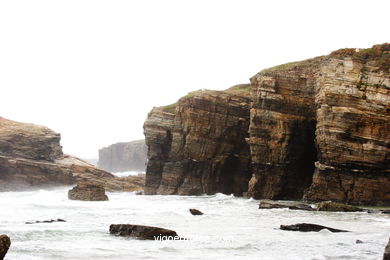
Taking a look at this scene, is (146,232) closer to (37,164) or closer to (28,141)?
(37,164)

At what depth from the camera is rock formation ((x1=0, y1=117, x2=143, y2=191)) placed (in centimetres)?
6731

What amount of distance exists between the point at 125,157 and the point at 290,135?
404 feet

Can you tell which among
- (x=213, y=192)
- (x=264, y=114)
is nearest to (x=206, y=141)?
(x=213, y=192)

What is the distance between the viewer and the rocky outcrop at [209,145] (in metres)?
57.2

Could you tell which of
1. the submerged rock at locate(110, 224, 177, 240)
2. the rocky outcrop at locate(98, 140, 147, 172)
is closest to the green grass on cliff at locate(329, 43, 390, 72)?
the submerged rock at locate(110, 224, 177, 240)

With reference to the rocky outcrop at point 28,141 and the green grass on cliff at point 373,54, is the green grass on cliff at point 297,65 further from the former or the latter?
the rocky outcrop at point 28,141

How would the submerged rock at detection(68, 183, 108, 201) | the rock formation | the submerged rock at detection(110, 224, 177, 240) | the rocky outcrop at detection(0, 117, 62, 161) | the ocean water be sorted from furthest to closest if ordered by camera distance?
the rocky outcrop at detection(0, 117, 62, 161) < the rock formation < the submerged rock at detection(68, 183, 108, 201) < the submerged rock at detection(110, 224, 177, 240) < the ocean water

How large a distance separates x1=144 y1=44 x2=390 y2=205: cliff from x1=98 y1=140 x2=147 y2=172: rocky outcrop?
96237mm

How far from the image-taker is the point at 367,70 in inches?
1594

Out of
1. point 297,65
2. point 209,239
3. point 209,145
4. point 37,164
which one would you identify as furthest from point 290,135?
point 37,164

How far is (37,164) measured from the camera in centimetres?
6931

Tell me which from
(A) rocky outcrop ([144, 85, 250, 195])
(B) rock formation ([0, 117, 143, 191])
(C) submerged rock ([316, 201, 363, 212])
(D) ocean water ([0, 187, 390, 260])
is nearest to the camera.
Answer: (D) ocean water ([0, 187, 390, 260])

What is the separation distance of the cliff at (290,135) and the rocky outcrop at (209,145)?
0.38ft

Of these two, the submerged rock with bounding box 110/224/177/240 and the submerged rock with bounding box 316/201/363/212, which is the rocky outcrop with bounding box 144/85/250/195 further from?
the submerged rock with bounding box 110/224/177/240
